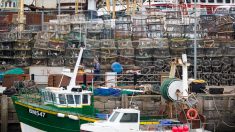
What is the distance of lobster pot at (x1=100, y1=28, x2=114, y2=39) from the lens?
113ft

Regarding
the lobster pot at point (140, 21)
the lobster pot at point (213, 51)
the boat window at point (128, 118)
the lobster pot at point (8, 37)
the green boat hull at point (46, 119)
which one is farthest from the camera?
the lobster pot at point (140, 21)

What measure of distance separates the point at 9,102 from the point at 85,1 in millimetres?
28039

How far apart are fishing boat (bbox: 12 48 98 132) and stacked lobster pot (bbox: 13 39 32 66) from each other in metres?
9.42

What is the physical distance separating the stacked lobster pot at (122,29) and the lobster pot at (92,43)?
199 cm

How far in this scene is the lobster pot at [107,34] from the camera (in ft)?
113

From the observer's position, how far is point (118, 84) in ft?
94.3

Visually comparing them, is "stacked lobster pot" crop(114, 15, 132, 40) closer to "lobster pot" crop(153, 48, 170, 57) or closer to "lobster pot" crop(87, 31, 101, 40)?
"lobster pot" crop(87, 31, 101, 40)

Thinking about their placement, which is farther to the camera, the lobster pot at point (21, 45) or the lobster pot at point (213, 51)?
the lobster pot at point (21, 45)

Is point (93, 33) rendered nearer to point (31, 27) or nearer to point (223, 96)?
point (31, 27)

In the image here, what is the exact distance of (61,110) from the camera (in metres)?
22.1

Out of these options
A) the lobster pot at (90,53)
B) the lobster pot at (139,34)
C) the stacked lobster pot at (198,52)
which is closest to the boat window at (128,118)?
the stacked lobster pot at (198,52)

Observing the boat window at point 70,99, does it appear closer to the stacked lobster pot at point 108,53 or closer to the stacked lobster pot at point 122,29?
the stacked lobster pot at point 108,53

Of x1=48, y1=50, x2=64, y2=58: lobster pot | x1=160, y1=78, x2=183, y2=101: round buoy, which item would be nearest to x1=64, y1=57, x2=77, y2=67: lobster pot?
x1=48, y1=50, x2=64, y2=58: lobster pot

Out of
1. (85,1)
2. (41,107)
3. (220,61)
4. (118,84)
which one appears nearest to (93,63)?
(118,84)
